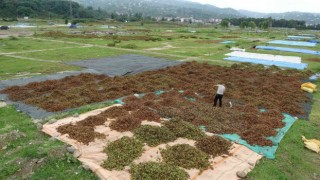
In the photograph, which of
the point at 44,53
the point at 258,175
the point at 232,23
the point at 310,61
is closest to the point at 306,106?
the point at 258,175

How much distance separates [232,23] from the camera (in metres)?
156

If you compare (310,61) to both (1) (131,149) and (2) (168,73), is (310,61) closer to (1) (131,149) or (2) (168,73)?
(2) (168,73)

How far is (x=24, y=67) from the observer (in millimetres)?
23188

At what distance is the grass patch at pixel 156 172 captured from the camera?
26.2ft

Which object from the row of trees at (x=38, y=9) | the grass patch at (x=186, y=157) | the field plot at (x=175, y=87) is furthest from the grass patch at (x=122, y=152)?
the row of trees at (x=38, y=9)

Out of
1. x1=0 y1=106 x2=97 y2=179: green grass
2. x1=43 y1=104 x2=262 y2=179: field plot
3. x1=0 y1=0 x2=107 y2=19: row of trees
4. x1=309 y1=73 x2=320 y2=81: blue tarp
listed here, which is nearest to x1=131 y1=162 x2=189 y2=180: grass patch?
x1=43 y1=104 x2=262 y2=179: field plot

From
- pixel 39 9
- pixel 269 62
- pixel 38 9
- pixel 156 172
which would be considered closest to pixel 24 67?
pixel 156 172

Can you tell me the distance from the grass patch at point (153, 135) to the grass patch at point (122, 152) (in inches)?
18.1

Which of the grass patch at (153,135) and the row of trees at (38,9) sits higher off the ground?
the row of trees at (38,9)

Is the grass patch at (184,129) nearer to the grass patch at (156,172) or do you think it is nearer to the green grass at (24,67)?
the grass patch at (156,172)

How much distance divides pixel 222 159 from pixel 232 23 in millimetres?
158177

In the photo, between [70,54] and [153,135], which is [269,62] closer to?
[70,54]

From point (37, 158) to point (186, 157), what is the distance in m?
5.12

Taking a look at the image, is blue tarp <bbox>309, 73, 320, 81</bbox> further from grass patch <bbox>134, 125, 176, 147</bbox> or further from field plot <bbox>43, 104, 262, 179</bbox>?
grass patch <bbox>134, 125, 176, 147</bbox>
